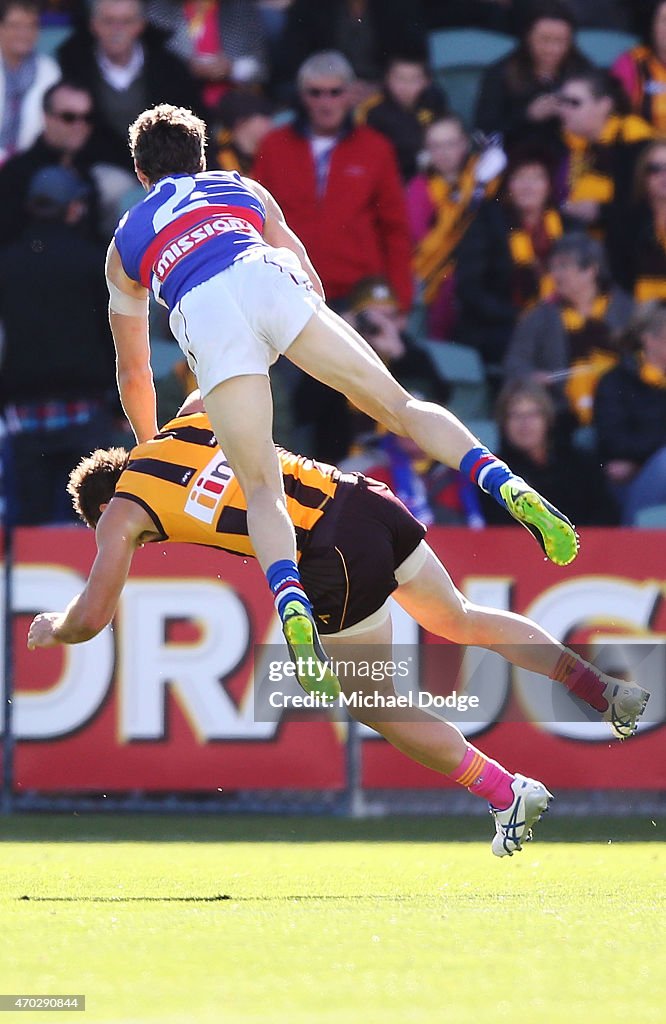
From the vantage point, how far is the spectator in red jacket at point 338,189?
9.65m

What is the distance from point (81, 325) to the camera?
9.27 m

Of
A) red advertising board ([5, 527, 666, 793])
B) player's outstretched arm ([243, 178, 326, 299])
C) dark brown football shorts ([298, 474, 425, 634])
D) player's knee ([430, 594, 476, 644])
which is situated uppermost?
player's outstretched arm ([243, 178, 326, 299])

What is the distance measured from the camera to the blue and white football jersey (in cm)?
543

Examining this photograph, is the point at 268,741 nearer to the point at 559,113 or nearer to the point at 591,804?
the point at 591,804

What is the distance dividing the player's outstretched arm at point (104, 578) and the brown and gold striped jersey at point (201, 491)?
10cm

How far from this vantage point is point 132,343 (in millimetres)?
5934

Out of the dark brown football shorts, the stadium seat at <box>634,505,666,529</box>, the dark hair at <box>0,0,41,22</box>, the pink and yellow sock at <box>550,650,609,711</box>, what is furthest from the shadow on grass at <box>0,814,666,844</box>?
the dark hair at <box>0,0,41,22</box>

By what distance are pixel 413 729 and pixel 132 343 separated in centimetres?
Result: 167

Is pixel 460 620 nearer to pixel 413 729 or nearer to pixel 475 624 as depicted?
pixel 475 624

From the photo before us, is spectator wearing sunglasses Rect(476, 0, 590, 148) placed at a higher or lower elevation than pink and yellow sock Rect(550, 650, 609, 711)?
higher

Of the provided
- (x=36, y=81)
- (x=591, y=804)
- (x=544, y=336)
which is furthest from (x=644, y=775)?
(x=36, y=81)

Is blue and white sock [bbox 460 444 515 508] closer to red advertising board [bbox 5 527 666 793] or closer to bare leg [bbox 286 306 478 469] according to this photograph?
bare leg [bbox 286 306 478 469]

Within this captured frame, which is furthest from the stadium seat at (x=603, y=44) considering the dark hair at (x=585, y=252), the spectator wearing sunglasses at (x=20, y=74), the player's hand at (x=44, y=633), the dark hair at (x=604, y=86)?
the player's hand at (x=44, y=633)

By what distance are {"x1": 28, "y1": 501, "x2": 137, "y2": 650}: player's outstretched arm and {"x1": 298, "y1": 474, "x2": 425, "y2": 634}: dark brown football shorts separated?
23.9 inches
